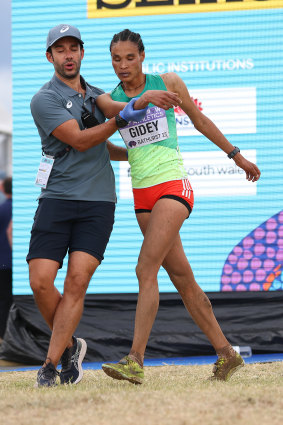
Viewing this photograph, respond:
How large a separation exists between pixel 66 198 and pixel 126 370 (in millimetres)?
1125

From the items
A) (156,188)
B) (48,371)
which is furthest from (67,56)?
(48,371)

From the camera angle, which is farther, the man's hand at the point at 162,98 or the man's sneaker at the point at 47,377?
the man's sneaker at the point at 47,377

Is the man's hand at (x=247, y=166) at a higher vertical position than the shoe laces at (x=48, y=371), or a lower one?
higher

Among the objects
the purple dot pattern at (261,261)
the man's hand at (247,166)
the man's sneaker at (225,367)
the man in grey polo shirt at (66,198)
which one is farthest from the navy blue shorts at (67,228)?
the purple dot pattern at (261,261)

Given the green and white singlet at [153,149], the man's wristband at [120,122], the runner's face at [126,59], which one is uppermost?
the runner's face at [126,59]

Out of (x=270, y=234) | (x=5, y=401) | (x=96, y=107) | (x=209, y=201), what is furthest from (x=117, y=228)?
(x=5, y=401)

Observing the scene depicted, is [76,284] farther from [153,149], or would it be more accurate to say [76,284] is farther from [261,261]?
[261,261]

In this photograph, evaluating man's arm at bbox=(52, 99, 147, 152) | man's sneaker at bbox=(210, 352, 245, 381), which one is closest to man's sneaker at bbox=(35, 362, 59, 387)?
man's sneaker at bbox=(210, 352, 245, 381)

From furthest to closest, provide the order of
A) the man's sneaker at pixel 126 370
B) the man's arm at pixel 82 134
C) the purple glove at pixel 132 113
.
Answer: the man's arm at pixel 82 134, the purple glove at pixel 132 113, the man's sneaker at pixel 126 370

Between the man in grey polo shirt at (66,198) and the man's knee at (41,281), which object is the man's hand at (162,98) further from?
the man's knee at (41,281)

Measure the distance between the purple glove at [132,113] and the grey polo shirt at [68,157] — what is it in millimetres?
378

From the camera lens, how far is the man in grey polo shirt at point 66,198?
453 cm

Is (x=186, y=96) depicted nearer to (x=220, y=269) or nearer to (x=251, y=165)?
(x=251, y=165)

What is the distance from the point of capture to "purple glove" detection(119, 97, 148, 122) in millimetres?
4312
